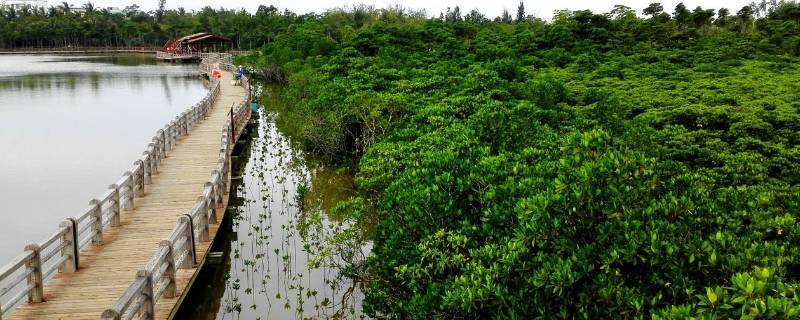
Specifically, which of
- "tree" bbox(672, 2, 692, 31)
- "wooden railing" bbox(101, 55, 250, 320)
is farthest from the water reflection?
"tree" bbox(672, 2, 692, 31)

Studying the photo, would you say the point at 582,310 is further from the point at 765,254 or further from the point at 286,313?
the point at 286,313

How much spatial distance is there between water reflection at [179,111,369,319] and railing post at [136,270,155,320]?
2164 mm

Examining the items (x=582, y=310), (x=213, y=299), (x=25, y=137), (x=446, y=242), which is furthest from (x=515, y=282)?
(x=25, y=137)

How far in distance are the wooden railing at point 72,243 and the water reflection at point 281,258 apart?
1.25 m

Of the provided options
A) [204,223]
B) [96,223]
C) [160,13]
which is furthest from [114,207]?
[160,13]

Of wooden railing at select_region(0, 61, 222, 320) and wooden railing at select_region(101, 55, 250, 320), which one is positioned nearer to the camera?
wooden railing at select_region(101, 55, 250, 320)

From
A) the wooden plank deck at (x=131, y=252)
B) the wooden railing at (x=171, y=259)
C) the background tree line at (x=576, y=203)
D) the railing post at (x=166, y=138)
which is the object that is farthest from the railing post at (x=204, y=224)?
the railing post at (x=166, y=138)

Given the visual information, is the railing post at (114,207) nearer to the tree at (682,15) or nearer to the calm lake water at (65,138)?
the calm lake water at (65,138)

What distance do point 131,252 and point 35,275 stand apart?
1833 mm

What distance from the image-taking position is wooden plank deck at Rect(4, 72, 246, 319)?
24.8 feet

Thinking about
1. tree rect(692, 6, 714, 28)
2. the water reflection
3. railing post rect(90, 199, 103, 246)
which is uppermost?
tree rect(692, 6, 714, 28)

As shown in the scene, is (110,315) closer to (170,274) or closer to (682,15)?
(170,274)

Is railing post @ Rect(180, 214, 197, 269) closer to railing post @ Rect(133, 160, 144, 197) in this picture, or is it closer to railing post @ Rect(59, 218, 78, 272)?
railing post @ Rect(59, 218, 78, 272)

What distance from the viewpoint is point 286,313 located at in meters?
9.35
